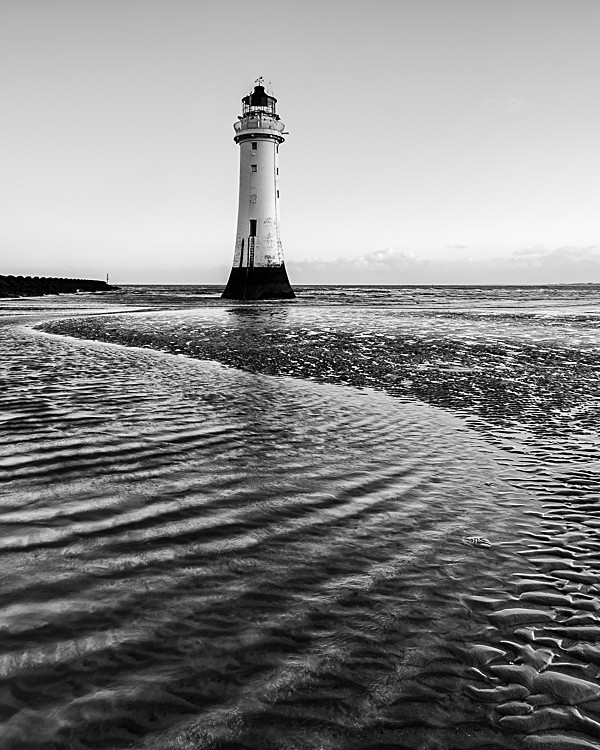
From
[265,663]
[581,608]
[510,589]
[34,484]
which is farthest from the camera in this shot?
[34,484]

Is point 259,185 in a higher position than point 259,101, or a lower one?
lower

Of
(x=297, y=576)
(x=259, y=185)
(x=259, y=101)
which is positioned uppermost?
(x=259, y=101)

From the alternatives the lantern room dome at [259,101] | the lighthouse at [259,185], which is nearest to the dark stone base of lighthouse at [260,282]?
the lighthouse at [259,185]

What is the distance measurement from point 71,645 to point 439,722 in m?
1.63

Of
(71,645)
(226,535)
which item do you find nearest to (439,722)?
(71,645)

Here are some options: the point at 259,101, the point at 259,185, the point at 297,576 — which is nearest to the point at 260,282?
the point at 259,185

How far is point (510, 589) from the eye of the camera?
11.0 ft

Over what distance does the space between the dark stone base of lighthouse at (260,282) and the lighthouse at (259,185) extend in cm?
7

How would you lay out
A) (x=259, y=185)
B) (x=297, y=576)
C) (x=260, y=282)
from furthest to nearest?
1. (x=260, y=282)
2. (x=259, y=185)
3. (x=297, y=576)

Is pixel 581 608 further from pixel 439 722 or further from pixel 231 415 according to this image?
pixel 231 415

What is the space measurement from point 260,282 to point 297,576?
38.9m

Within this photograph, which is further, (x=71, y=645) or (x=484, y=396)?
(x=484, y=396)

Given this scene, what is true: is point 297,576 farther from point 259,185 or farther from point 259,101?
point 259,101

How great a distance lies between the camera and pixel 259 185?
39281 mm
